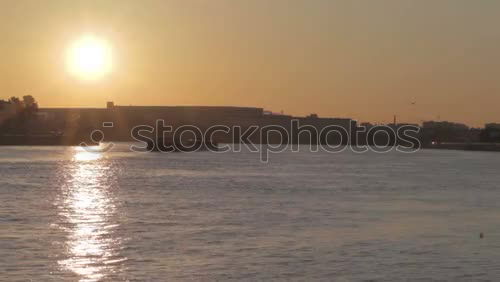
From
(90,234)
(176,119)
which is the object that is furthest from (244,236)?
(176,119)

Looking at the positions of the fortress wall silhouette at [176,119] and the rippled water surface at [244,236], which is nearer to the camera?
the rippled water surface at [244,236]

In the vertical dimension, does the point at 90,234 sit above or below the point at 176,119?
below

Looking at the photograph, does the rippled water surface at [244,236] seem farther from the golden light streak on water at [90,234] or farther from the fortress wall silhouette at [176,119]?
the fortress wall silhouette at [176,119]

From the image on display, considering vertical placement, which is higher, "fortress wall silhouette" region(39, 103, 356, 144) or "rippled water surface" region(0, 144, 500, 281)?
"fortress wall silhouette" region(39, 103, 356, 144)

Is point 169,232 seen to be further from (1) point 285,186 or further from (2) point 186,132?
Result: (2) point 186,132

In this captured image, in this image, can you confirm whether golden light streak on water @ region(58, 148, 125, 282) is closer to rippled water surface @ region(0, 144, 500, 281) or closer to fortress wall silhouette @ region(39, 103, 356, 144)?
rippled water surface @ region(0, 144, 500, 281)

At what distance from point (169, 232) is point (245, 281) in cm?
640

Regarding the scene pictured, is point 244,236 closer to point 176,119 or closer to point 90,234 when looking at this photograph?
point 90,234

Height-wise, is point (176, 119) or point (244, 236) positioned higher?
point (176, 119)

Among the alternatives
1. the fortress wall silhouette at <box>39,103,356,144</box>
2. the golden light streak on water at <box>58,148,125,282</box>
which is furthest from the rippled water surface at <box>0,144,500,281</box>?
the fortress wall silhouette at <box>39,103,356,144</box>

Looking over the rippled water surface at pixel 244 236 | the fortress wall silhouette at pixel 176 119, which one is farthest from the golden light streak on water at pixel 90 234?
the fortress wall silhouette at pixel 176 119

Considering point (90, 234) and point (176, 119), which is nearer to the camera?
point (90, 234)

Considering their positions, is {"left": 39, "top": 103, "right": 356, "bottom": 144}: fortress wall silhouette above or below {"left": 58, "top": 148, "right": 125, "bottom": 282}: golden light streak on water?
above

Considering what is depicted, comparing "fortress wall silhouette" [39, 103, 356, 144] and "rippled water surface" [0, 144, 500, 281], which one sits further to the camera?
"fortress wall silhouette" [39, 103, 356, 144]
